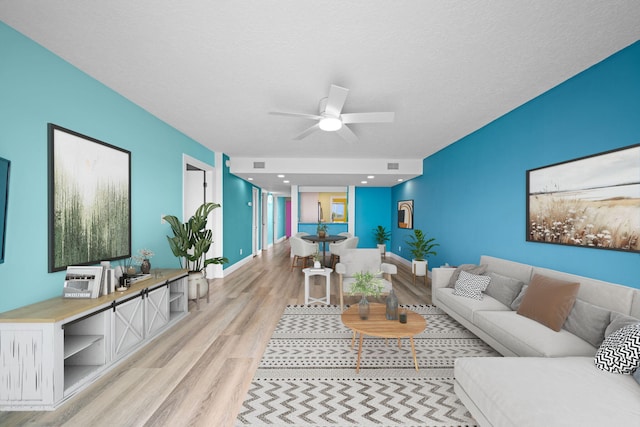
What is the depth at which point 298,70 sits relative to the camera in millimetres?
2508

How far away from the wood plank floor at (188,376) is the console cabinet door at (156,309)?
5.8 inches

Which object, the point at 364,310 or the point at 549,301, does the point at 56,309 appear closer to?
the point at 364,310

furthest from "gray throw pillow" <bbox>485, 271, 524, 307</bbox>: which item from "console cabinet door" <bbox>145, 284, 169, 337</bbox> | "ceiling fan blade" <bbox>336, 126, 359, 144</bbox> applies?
"console cabinet door" <bbox>145, 284, 169, 337</bbox>

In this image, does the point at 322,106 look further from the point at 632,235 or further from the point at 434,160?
the point at 434,160

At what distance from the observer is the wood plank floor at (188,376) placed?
183cm

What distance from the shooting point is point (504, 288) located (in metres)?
2.98

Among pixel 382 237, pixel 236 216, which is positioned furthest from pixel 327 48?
pixel 382 237

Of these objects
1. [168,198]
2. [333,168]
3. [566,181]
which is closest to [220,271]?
[168,198]

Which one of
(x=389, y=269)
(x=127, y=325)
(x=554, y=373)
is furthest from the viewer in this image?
(x=389, y=269)

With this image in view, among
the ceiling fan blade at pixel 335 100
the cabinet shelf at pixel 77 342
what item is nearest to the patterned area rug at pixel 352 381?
the cabinet shelf at pixel 77 342

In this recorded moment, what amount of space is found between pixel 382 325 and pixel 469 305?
4.18ft

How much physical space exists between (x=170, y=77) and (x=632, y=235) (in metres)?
4.49

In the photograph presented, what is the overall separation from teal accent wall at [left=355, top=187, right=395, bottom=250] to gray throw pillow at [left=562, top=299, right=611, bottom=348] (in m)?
6.91

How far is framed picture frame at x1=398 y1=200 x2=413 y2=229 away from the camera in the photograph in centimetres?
738
